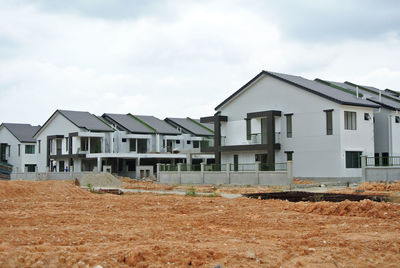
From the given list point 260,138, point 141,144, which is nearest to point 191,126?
point 141,144

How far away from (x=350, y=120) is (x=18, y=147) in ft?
155

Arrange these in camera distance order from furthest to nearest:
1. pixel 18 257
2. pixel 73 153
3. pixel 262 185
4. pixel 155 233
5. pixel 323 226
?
1. pixel 73 153
2. pixel 262 185
3. pixel 323 226
4. pixel 155 233
5. pixel 18 257

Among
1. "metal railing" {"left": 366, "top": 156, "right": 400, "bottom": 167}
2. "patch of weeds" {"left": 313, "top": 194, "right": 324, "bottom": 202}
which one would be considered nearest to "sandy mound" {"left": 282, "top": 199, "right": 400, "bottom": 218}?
"patch of weeds" {"left": 313, "top": 194, "right": 324, "bottom": 202}

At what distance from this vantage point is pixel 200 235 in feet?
33.3

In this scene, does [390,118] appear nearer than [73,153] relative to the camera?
Yes

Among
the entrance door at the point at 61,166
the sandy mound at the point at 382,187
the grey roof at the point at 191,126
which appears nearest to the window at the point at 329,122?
the sandy mound at the point at 382,187

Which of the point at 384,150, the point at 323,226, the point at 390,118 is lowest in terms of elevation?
the point at 323,226

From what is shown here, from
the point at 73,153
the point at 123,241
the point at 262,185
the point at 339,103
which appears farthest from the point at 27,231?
the point at 73,153

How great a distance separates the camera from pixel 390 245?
886cm

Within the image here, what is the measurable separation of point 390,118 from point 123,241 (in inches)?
1198

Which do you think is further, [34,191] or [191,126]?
[191,126]

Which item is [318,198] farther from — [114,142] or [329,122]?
[114,142]

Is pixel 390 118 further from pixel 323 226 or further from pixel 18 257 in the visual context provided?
pixel 18 257

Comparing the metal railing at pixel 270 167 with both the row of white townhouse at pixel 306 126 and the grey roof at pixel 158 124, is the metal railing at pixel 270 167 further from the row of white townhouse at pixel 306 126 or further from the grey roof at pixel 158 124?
the grey roof at pixel 158 124
